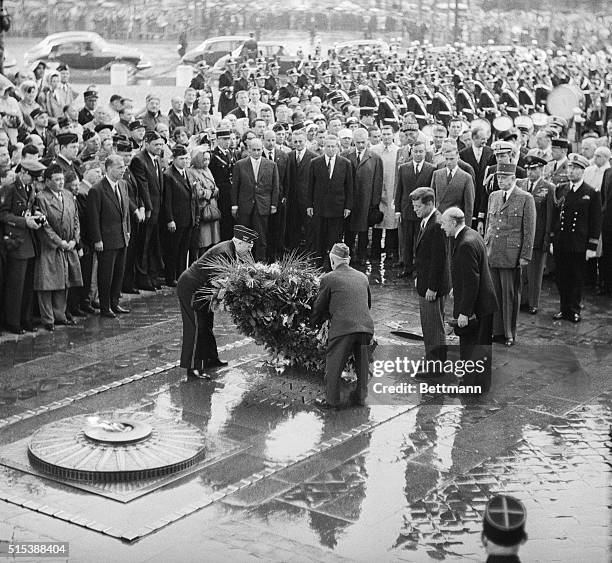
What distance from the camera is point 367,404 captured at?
10766mm

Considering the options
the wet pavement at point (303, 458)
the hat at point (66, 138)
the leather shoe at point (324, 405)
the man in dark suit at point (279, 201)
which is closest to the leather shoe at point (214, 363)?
the wet pavement at point (303, 458)

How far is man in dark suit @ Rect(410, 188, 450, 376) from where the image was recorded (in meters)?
11.6

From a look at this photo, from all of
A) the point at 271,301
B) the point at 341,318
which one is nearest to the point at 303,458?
the point at 341,318

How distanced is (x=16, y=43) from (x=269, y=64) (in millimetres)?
7271

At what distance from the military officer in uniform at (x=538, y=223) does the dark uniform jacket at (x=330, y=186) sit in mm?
2828

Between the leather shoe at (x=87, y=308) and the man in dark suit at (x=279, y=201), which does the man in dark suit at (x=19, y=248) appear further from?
the man in dark suit at (x=279, y=201)

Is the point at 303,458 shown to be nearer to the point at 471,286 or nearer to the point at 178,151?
the point at 471,286

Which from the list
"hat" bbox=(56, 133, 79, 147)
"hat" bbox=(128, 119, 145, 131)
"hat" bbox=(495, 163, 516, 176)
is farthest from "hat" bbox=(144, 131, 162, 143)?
"hat" bbox=(495, 163, 516, 176)

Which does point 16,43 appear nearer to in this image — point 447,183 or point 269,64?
point 269,64

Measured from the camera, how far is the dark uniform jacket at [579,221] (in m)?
14.4

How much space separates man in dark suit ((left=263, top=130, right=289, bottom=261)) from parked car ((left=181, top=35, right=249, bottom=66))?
17782 millimetres

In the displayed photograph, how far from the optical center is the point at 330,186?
16.5 meters

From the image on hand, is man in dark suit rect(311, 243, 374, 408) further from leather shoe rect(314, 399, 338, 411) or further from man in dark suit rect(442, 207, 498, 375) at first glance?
man in dark suit rect(442, 207, 498, 375)

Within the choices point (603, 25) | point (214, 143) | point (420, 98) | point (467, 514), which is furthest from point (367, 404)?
point (603, 25)
